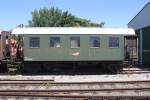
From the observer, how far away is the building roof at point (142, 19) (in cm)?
3328

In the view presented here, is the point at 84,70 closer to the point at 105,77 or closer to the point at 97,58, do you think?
the point at 97,58

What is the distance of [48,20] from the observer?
73.3m

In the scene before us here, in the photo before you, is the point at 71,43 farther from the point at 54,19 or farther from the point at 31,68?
the point at 54,19

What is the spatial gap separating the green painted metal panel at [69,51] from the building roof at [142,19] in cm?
721

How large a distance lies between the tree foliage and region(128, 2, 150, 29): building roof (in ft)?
94.5

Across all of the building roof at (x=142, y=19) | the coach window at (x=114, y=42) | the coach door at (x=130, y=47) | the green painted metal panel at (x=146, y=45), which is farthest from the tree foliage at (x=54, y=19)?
the coach window at (x=114, y=42)

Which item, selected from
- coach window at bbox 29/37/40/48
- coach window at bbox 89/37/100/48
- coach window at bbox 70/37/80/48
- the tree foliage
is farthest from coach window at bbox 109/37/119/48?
the tree foliage

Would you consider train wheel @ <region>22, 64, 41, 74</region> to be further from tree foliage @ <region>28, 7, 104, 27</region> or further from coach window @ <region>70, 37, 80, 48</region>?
tree foliage @ <region>28, 7, 104, 27</region>

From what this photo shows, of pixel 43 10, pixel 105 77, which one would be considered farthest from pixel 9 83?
pixel 43 10

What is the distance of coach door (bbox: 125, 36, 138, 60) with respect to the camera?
93.6ft

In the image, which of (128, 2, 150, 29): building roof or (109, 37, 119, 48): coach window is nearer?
(109, 37, 119, 48): coach window

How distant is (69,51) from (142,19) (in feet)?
33.7

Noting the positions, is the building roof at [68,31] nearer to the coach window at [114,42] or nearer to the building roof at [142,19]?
the coach window at [114,42]

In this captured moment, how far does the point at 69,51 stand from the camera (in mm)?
26547
